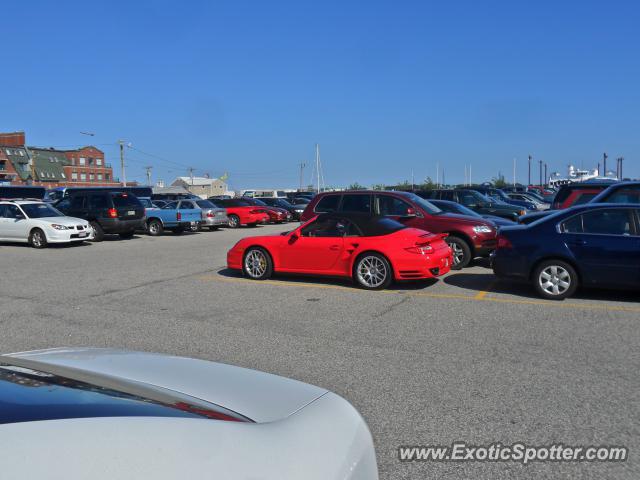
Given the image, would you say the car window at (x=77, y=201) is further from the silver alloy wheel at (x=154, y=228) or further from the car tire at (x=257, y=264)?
the car tire at (x=257, y=264)

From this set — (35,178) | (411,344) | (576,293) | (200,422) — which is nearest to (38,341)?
(411,344)

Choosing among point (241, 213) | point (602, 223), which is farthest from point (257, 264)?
point (241, 213)

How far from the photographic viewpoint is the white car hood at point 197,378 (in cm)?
236

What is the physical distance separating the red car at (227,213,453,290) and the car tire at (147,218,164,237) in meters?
14.8

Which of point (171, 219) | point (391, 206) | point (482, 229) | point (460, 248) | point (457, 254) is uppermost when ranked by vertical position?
point (391, 206)

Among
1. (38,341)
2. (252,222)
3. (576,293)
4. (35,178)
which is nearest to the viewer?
(38,341)

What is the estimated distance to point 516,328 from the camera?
7.05m

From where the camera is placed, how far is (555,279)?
8.83 meters

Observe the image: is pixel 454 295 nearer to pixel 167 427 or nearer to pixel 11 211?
pixel 167 427

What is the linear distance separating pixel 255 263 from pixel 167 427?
30.3 feet

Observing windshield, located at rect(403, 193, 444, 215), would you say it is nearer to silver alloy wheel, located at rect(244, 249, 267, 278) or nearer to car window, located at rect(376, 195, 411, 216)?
car window, located at rect(376, 195, 411, 216)

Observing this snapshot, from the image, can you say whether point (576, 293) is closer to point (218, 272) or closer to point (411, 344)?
point (411, 344)

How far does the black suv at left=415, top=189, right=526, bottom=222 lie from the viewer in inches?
782

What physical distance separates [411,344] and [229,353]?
2.05m
